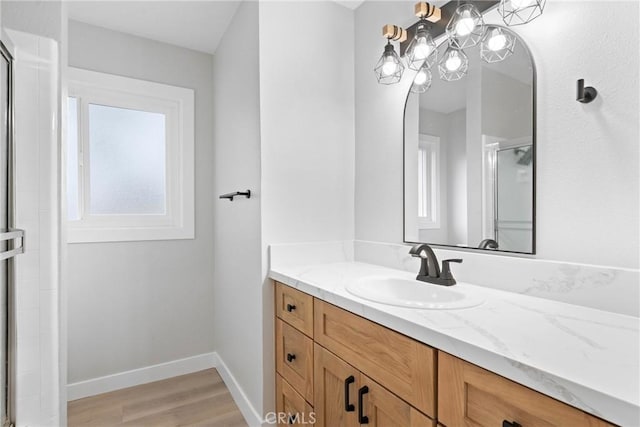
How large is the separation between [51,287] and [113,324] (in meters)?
1.00

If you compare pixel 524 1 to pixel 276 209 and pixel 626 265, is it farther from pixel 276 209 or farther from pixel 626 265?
pixel 276 209

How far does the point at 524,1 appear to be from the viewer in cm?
110

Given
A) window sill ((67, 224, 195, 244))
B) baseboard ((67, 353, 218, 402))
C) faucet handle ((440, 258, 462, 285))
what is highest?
window sill ((67, 224, 195, 244))

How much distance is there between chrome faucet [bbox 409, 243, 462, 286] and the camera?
129 cm

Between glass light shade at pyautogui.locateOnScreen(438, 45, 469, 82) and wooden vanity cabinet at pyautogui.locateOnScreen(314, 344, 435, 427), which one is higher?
glass light shade at pyautogui.locateOnScreen(438, 45, 469, 82)

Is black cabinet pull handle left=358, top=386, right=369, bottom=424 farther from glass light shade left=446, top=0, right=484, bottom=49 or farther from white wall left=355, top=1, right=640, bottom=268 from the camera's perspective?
glass light shade left=446, top=0, right=484, bottom=49

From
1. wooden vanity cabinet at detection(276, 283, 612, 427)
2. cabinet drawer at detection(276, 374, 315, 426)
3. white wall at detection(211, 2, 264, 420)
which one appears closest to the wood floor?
white wall at detection(211, 2, 264, 420)

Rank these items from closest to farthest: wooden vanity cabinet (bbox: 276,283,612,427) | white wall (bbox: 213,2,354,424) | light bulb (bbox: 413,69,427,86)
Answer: wooden vanity cabinet (bbox: 276,283,612,427) < light bulb (bbox: 413,69,427,86) < white wall (bbox: 213,2,354,424)

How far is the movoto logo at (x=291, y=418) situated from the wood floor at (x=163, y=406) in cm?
27

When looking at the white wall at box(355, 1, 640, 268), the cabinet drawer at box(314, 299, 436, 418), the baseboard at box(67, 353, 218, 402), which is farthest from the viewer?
the baseboard at box(67, 353, 218, 402)

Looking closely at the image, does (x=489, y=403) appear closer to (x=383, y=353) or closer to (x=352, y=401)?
(x=383, y=353)

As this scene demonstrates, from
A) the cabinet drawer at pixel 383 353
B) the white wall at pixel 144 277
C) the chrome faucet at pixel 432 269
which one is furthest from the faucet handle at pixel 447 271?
the white wall at pixel 144 277

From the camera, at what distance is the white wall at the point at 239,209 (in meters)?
1.73

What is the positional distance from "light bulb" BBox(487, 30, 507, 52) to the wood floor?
7.05 feet
